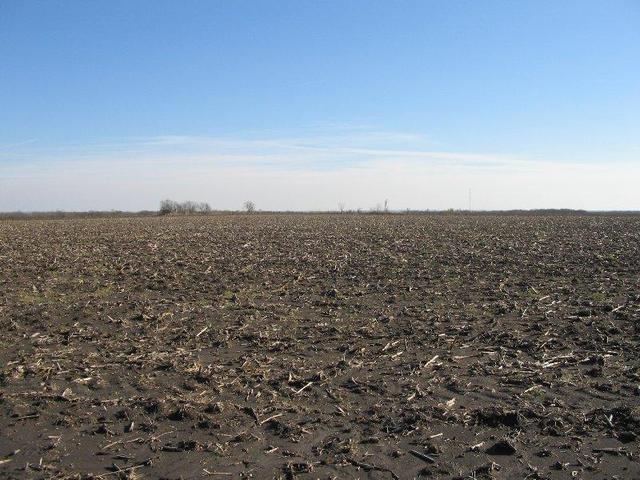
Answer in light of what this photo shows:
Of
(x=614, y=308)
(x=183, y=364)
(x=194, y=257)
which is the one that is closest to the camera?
(x=183, y=364)

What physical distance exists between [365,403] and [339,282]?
8.63 meters

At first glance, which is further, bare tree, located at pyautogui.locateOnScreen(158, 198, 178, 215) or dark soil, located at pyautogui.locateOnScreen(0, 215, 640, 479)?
bare tree, located at pyautogui.locateOnScreen(158, 198, 178, 215)

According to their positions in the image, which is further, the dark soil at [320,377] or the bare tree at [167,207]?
the bare tree at [167,207]

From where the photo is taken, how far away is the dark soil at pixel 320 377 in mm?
5086

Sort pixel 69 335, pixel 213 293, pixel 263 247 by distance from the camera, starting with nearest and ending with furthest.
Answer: pixel 69 335
pixel 213 293
pixel 263 247

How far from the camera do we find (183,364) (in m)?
7.80

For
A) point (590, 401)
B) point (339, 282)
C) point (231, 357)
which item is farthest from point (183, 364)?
point (339, 282)

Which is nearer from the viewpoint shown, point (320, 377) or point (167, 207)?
point (320, 377)

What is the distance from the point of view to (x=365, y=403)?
6.42m

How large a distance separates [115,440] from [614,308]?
400 inches

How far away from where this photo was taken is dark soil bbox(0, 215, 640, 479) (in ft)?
16.7

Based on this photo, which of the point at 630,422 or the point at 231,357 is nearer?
the point at 630,422

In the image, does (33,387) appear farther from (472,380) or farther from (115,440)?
(472,380)

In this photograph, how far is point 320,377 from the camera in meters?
7.25
